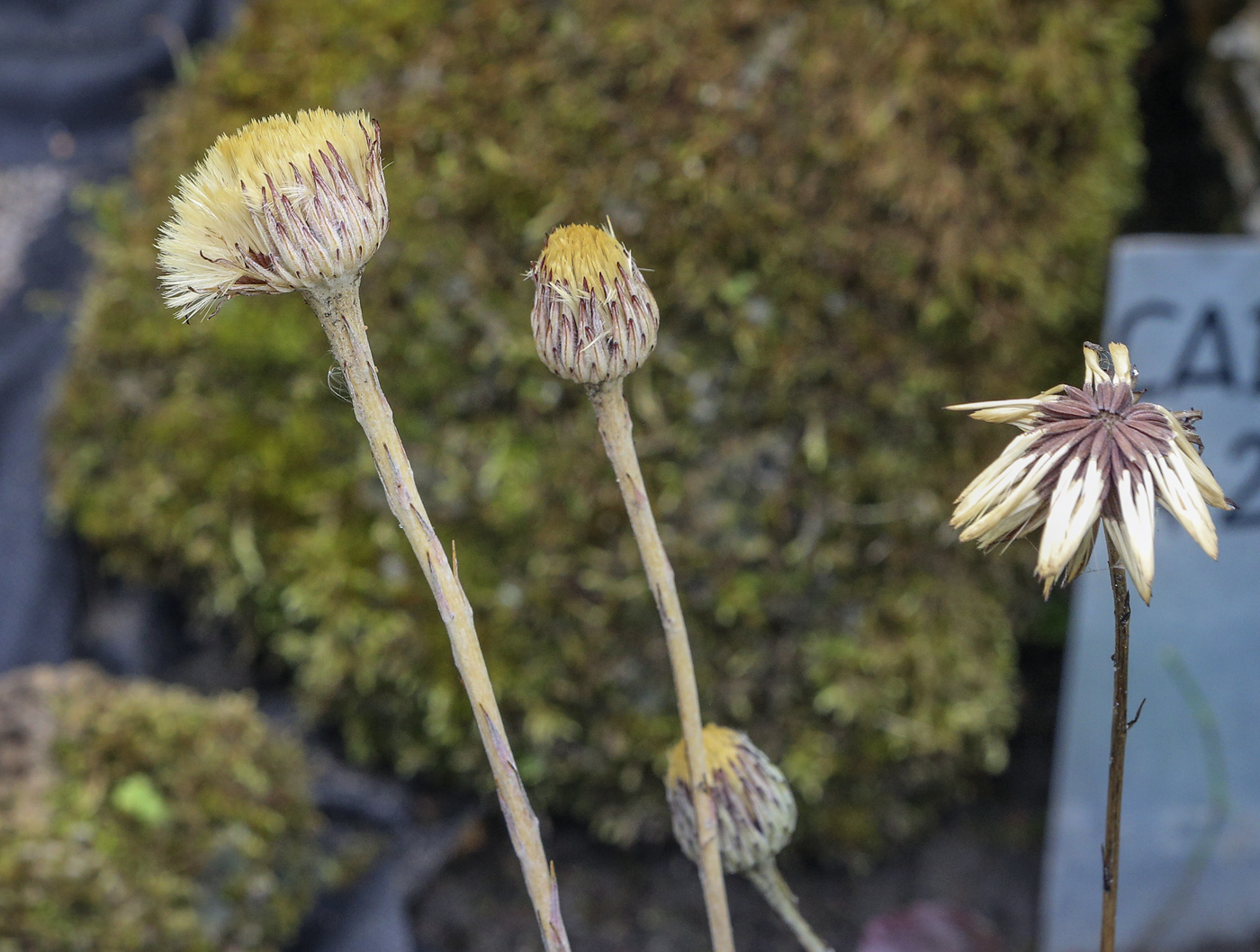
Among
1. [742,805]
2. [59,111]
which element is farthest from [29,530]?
[742,805]

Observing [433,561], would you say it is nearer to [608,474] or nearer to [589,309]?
[589,309]

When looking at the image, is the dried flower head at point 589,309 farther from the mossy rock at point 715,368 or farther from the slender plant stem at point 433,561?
the mossy rock at point 715,368

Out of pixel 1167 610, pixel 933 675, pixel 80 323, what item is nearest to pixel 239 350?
pixel 80 323

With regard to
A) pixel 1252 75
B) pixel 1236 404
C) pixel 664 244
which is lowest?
pixel 1236 404

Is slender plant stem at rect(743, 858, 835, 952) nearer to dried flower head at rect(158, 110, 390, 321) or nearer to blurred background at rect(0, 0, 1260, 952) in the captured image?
dried flower head at rect(158, 110, 390, 321)

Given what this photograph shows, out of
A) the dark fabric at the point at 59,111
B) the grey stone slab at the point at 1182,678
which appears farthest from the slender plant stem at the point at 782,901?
the dark fabric at the point at 59,111

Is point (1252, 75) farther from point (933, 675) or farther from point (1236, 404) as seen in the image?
point (933, 675)

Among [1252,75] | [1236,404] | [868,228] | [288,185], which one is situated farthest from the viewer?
[1252,75]
